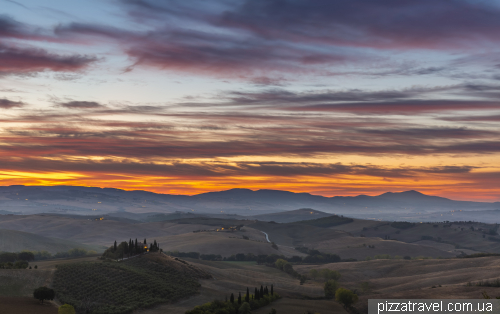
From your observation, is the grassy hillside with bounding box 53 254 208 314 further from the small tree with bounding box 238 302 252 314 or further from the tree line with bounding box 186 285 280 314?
the small tree with bounding box 238 302 252 314

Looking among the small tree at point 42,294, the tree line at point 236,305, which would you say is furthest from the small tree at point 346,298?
the small tree at point 42,294

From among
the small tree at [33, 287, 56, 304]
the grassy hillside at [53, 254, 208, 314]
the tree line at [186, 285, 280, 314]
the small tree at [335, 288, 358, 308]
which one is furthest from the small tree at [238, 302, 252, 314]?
the small tree at [33, 287, 56, 304]

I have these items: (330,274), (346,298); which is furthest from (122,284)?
(330,274)

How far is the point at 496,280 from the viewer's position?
347 ft

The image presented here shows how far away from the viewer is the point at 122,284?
314 ft

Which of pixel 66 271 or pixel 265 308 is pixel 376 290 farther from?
pixel 66 271

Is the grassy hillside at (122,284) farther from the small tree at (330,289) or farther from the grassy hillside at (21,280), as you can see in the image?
the small tree at (330,289)

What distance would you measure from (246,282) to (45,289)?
61.1 metres

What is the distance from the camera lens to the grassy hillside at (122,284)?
84250 millimetres

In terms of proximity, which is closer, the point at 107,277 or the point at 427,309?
the point at 427,309

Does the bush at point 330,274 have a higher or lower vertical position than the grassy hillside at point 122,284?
lower

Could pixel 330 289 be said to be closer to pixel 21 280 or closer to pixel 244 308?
pixel 244 308

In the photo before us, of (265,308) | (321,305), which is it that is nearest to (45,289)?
(265,308)

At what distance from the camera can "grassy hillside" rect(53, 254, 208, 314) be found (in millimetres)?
84250
